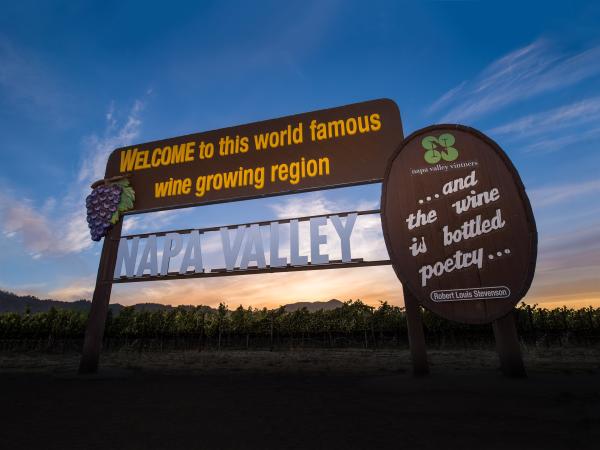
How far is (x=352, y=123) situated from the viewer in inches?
343

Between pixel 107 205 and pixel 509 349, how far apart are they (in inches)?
418

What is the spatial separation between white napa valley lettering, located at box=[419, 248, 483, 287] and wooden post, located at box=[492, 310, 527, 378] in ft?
3.69

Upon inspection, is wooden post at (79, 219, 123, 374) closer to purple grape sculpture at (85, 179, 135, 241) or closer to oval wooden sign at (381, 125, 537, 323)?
purple grape sculpture at (85, 179, 135, 241)

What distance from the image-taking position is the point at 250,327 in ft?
137

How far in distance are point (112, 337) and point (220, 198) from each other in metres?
43.6

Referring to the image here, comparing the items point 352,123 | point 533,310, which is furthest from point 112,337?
point 533,310

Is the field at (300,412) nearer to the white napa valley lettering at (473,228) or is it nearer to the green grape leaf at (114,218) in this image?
the white napa valley lettering at (473,228)

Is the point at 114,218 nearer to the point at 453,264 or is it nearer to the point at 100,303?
the point at 100,303

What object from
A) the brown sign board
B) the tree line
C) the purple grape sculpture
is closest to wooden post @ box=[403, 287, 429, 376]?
the brown sign board

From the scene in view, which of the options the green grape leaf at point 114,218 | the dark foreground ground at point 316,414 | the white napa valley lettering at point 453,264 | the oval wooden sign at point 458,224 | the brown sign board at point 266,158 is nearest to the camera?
the dark foreground ground at point 316,414

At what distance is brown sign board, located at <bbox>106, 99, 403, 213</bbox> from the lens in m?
8.45

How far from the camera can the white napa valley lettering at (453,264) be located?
5.78 metres

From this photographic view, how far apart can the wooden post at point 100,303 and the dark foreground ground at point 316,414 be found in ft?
7.24

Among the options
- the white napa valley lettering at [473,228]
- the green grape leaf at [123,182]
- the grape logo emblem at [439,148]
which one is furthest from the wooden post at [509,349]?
the green grape leaf at [123,182]
